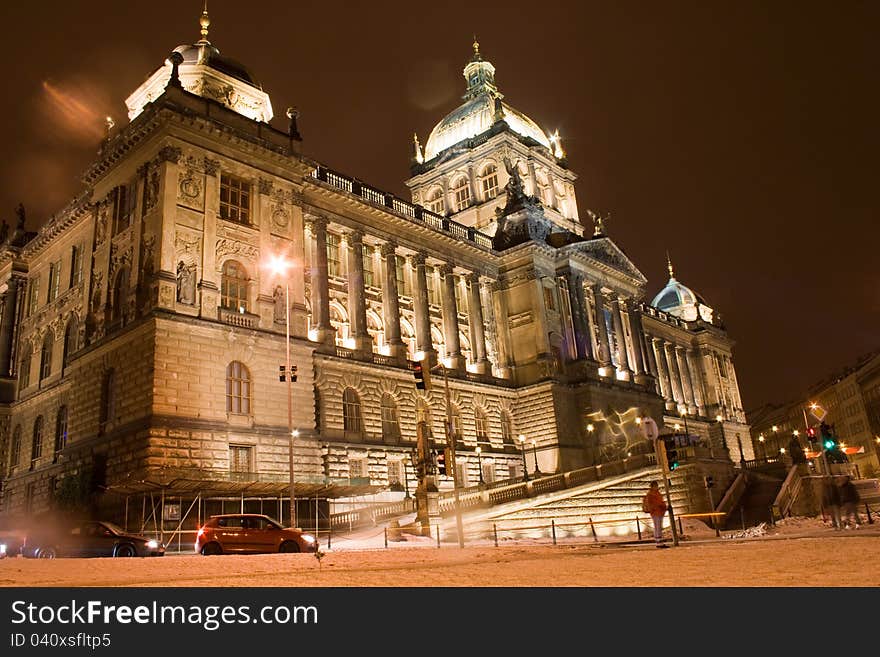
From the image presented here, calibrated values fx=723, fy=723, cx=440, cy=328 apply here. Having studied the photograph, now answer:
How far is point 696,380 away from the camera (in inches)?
3339

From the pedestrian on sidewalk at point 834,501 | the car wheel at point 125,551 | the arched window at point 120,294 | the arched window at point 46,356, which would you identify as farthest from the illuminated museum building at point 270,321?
the pedestrian on sidewalk at point 834,501

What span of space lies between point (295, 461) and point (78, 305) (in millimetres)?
17183

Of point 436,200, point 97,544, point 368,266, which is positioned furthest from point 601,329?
point 97,544

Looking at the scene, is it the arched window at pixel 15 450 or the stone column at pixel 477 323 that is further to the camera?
the stone column at pixel 477 323

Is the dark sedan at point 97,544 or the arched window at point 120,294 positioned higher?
the arched window at point 120,294

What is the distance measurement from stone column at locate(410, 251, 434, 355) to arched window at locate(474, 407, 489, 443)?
5823 mm

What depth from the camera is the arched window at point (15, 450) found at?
43844mm

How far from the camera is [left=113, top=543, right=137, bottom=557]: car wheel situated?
20719mm

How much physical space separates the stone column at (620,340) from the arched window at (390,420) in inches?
930

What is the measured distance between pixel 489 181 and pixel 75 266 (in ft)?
128

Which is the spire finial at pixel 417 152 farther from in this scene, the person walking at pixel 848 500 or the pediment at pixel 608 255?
the person walking at pixel 848 500

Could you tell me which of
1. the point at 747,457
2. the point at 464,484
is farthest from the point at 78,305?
the point at 747,457

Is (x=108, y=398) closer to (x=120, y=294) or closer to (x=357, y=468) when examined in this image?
(x=120, y=294)

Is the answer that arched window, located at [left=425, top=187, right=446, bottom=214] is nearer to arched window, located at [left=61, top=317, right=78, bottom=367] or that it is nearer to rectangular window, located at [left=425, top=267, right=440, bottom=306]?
rectangular window, located at [left=425, top=267, right=440, bottom=306]
